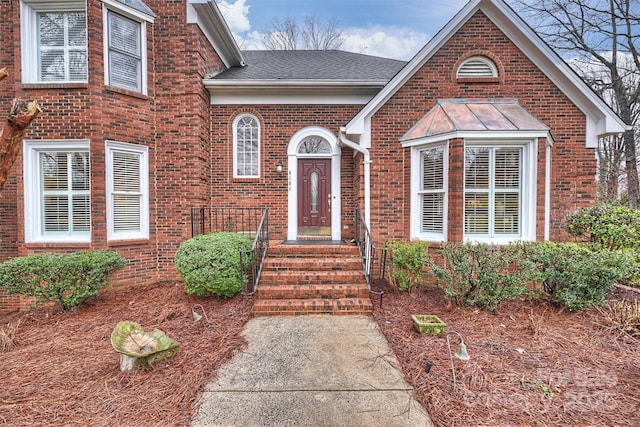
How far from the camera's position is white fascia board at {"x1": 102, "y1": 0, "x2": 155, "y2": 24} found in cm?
613

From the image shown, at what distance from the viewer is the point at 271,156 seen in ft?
25.5

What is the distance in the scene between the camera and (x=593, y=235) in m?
5.95

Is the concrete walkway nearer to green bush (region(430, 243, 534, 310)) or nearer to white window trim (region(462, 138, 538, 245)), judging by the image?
green bush (region(430, 243, 534, 310))

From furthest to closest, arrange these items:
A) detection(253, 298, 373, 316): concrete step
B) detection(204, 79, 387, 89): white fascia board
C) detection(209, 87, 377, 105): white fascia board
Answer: detection(209, 87, 377, 105): white fascia board
detection(204, 79, 387, 89): white fascia board
detection(253, 298, 373, 316): concrete step

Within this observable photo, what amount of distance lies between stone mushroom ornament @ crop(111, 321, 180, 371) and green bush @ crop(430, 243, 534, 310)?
13.3 ft

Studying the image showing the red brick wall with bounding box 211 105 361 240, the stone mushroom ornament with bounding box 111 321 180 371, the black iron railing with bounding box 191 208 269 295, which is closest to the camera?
the stone mushroom ornament with bounding box 111 321 180 371

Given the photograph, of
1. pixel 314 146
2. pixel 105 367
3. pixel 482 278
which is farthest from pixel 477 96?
pixel 105 367

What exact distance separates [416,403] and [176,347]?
2711 millimetres

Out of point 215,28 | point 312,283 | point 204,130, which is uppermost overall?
point 215,28

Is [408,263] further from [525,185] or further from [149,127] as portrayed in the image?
[149,127]

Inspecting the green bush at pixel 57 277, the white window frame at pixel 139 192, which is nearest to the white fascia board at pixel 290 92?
the white window frame at pixel 139 192

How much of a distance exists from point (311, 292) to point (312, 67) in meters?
6.83

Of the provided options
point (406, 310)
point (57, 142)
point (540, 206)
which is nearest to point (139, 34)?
point (57, 142)

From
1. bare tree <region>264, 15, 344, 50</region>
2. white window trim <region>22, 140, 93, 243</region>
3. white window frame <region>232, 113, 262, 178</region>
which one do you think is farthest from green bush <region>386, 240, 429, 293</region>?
bare tree <region>264, 15, 344, 50</region>
